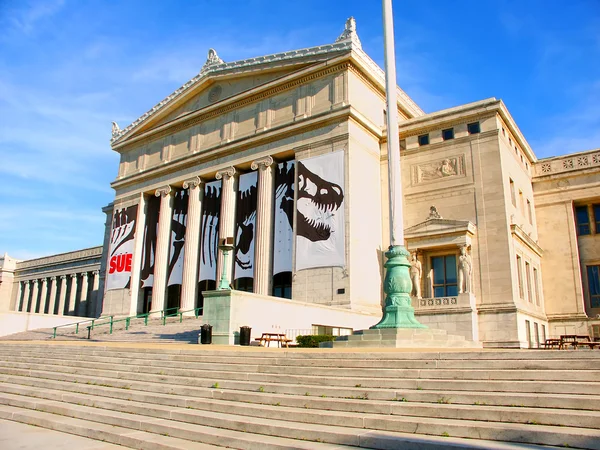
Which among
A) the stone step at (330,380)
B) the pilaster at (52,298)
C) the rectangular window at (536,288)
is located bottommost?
the stone step at (330,380)

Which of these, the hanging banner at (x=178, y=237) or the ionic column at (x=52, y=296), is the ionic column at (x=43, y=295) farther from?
the hanging banner at (x=178, y=237)

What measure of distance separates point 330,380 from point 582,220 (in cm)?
3027

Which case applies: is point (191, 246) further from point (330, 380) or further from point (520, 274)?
point (330, 380)

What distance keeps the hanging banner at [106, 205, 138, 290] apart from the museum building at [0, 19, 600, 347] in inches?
9.1

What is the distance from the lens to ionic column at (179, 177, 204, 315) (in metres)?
37.6

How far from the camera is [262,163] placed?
36.1m

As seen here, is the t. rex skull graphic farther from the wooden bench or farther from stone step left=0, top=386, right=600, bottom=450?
stone step left=0, top=386, right=600, bottom=450

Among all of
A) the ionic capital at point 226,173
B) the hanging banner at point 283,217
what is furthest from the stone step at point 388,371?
the ionic capital at point 226,173

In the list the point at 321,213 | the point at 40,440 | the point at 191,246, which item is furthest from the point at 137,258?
the point at 40,440

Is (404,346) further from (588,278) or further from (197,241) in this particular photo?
(197,241)

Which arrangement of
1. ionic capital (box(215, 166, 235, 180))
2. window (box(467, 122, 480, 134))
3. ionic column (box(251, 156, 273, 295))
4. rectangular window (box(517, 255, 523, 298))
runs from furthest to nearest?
ionic capital (box(215, 166, 235, 180)) → ionic column (box(251, 156, 273, 295)) → window (box(467, 122, 480, 134)) → rectangular window (box(517, 255, 523, 298))

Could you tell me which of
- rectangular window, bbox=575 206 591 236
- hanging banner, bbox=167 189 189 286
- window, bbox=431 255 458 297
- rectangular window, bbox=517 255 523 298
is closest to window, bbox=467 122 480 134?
window, bbox=431 255 458 297

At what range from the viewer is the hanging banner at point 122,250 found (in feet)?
140

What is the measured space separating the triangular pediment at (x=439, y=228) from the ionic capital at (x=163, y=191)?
19.8 m
